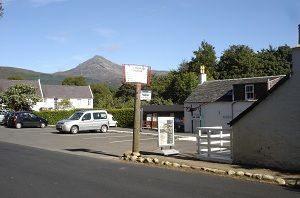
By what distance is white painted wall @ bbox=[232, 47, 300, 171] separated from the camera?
14328 mm

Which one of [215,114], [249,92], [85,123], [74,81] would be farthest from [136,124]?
[74,81]

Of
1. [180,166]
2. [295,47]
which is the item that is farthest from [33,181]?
[295,47]

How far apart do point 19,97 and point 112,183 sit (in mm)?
55360

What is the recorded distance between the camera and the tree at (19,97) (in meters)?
64.3

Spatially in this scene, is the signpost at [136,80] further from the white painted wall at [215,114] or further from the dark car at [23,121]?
the dark car at [23,121]

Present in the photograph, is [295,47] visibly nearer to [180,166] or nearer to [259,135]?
[259,135]

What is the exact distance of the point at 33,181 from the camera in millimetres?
11906

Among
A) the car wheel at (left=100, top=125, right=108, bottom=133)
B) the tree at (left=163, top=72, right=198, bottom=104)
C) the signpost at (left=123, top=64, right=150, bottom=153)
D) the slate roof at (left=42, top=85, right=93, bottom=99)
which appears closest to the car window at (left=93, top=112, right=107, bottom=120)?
the car wheel at (left=100, top=125, right=108, bottom=133)

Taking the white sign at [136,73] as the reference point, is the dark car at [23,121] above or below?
below

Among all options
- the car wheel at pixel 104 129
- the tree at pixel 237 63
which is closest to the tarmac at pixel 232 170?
the car wheel at pixel 104 129

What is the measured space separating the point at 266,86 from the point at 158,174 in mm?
25907

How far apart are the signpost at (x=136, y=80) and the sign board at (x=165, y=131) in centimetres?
110

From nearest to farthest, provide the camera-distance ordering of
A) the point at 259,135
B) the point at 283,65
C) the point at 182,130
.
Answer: the point at 259,135, the point at 182,130, the point at 283,65

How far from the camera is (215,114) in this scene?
4088 centimetres
